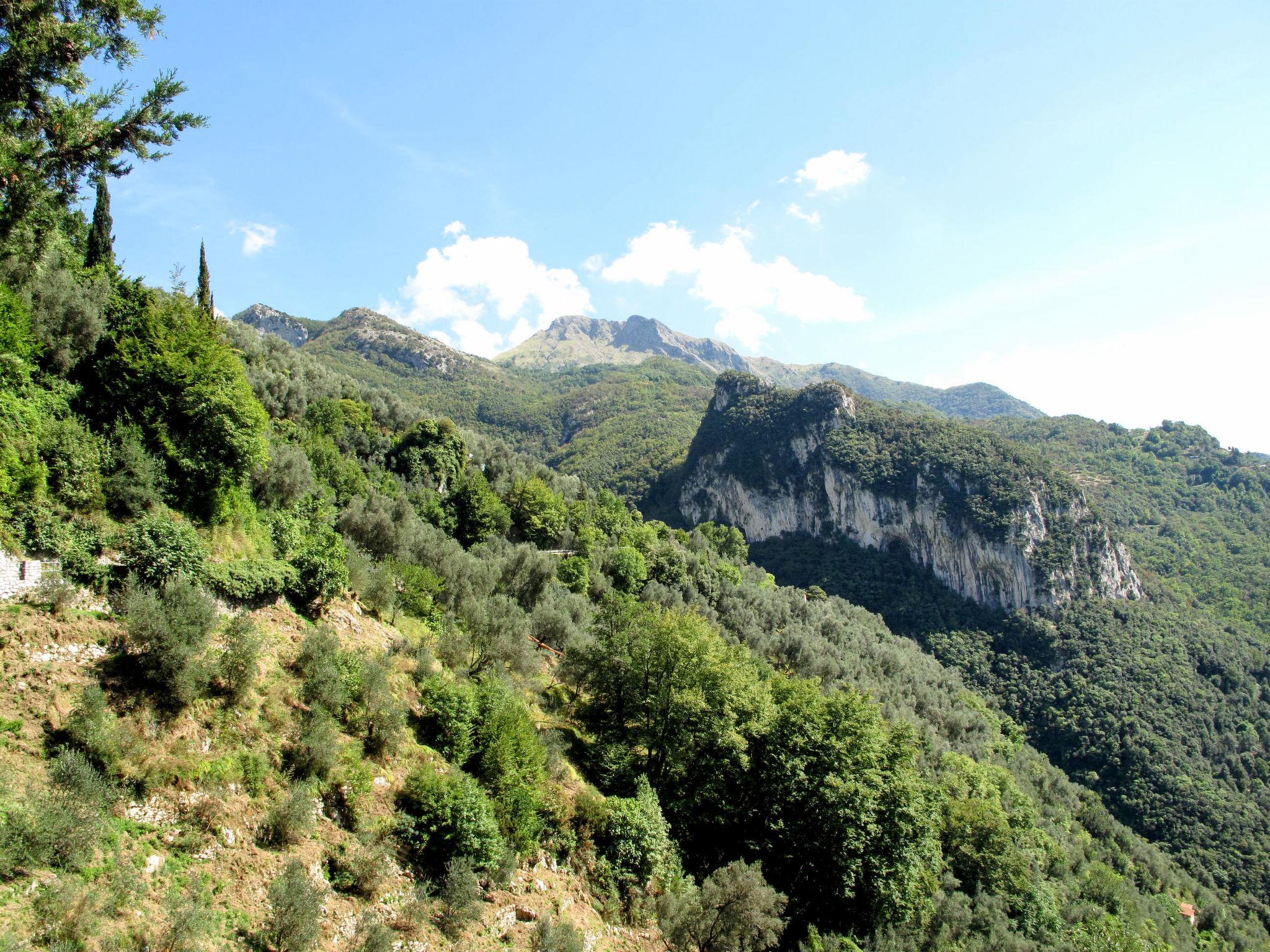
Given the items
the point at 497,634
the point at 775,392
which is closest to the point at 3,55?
the point at 497,634

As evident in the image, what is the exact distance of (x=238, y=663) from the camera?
40.9 feet

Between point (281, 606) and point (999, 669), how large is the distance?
→ 4406 inches

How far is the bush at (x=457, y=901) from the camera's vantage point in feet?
41.1

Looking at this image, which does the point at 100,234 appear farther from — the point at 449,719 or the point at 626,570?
the point at 626,570

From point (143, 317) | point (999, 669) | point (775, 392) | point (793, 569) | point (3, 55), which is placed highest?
point (775, 392)

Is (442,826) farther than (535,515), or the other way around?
(535,515)

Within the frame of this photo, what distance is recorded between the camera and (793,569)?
134 meters

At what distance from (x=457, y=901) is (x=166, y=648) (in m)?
7.77

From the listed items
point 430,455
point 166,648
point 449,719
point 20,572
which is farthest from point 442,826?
point 430,455

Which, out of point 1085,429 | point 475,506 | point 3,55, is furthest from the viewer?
point 1085,429

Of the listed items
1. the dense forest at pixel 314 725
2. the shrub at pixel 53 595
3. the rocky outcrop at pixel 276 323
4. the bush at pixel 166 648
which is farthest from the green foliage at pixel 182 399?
the rocky outcrop at pixel 276 323

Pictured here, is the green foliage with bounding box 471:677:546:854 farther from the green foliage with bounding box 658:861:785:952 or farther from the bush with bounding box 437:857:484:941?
the green foliage with bounding box 658:861:785:952

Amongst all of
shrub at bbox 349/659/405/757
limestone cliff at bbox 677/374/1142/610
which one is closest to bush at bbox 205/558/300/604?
shrub at bbox 349/659/405/757

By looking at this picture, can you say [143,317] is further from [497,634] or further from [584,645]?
[584,645]
